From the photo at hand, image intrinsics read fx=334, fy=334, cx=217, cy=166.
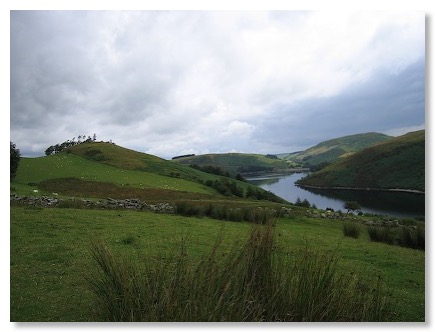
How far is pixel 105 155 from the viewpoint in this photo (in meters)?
13.8

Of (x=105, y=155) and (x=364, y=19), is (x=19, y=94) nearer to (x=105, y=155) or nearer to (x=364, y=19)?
(x=364, y=19)

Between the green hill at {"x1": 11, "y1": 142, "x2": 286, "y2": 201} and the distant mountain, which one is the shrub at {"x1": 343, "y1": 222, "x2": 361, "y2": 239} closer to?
the distant mountain

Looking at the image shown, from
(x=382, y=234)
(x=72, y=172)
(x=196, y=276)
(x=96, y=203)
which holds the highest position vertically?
(x=72, y=172)

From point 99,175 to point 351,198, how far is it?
963 centimetres

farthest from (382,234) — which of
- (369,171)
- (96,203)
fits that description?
→ (96,203)

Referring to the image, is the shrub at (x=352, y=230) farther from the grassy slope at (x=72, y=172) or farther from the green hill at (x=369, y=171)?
the grassy slope at (x=72, y=172)

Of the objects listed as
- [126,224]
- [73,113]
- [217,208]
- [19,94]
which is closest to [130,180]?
[217,208]

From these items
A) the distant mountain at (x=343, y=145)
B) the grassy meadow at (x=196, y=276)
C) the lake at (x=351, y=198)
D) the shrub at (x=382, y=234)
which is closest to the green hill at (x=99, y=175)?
the grassy meadow at (x=196, y=276)

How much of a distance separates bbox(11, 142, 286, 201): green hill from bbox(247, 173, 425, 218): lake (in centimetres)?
454

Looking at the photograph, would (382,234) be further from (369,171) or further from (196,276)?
(196,276)

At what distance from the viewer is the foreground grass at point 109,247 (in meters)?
4.14

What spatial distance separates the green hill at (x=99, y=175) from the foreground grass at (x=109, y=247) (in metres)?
2.54

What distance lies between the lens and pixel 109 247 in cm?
407

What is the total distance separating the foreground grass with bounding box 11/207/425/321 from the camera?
13.6 ft
